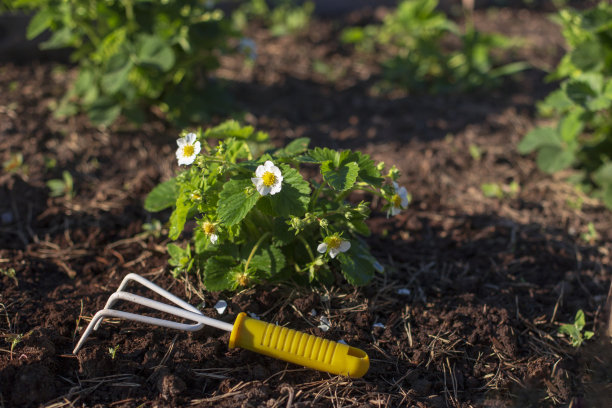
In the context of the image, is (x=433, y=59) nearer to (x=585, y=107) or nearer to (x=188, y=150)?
(x=585, y=107)

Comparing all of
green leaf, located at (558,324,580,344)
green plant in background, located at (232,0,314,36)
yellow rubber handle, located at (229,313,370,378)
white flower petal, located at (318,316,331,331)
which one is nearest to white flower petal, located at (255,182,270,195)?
yellow rubber handle, located at (229,313,370,378)

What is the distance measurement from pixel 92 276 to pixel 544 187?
2.53 metres

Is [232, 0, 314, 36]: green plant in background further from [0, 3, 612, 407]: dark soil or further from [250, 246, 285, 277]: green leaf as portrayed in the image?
[250, 246, 285, 277]: green leaf

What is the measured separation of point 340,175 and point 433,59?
2.60m

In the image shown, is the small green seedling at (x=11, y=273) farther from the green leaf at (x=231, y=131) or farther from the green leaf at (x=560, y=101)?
the green leaf at (x=560, y=101)

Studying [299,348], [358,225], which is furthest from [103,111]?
[299,348]

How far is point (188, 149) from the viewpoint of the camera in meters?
1.90

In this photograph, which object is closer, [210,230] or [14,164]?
[210,230]

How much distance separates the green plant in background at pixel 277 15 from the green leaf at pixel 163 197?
9.65 ft

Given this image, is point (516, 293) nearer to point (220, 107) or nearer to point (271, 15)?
point (220, 107)

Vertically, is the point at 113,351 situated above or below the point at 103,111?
below

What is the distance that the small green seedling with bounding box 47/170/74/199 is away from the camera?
2.82m

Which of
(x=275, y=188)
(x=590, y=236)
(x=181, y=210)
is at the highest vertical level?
(x=275, y=188)

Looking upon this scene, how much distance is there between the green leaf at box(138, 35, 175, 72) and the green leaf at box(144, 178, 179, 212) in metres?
1.12
